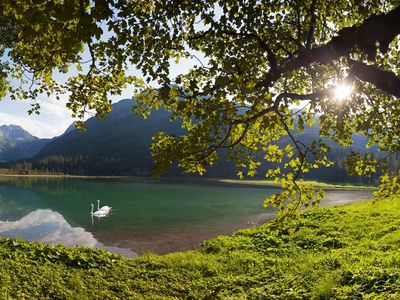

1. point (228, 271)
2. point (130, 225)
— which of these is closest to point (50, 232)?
point (130, 225)

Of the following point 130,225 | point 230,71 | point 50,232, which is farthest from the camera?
point 130,225

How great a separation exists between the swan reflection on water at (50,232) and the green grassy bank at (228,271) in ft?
39.7

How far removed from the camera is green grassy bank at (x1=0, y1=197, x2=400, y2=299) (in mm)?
12445

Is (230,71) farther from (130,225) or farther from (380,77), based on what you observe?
(130,225)

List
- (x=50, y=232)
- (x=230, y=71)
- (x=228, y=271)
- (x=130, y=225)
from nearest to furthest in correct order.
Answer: (x=230, y=71), (x=228, y=271), (x=50, y=232), (x=130, y=225)

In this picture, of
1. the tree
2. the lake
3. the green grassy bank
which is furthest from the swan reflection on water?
the tree

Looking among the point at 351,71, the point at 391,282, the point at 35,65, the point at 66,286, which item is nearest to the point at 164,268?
the point at 66,286

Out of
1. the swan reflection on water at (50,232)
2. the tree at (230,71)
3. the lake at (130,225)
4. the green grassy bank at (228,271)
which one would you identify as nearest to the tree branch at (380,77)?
the tree at (230,71)

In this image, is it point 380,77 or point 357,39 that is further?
point 380,77

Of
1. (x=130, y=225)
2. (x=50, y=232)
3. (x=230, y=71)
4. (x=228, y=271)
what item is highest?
(x=230, y=71)

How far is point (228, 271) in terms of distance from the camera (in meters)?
17.5

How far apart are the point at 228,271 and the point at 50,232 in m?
28.8

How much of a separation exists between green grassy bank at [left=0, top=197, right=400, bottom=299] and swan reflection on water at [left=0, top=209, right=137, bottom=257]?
39.7 feet

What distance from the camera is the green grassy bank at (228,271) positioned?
12.4 m
